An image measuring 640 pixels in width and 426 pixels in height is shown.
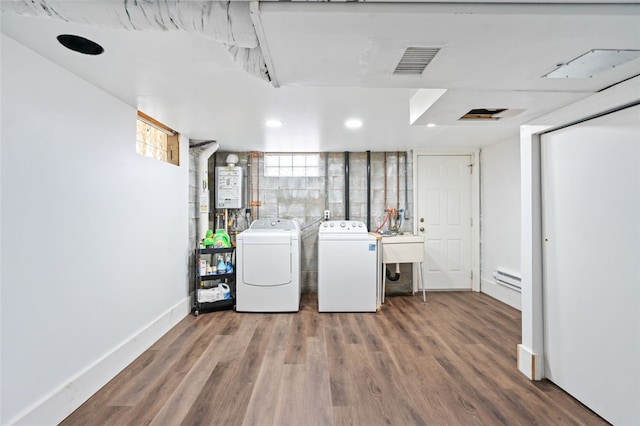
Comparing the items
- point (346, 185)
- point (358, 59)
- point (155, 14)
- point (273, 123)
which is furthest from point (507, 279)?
point (155, 14)

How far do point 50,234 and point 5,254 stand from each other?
0.22 m

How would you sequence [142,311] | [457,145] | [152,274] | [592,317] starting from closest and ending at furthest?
[592,317] < [142,311] < [152,274] < [457,145]

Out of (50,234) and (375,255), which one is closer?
(50,234)

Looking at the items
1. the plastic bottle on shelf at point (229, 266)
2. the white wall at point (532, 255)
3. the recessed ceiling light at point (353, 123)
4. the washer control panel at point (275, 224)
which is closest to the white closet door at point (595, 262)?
the white wall at point (532, 255)

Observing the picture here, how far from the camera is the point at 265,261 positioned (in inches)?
124

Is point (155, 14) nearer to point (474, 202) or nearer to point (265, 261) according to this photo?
point (265, 261)

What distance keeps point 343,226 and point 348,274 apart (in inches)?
27.4

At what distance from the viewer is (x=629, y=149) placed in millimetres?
1373

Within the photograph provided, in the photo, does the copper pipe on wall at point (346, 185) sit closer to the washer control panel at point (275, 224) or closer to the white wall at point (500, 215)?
the washer control panel at point (275, 224)

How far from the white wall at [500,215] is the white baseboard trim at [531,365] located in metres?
1.53

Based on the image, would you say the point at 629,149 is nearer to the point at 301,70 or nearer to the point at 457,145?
the point at 301,70

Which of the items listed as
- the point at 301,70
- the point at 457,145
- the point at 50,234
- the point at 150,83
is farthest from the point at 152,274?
the point at 457,145

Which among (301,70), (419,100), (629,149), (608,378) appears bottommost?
(608,378)

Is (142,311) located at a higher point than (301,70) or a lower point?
lower
